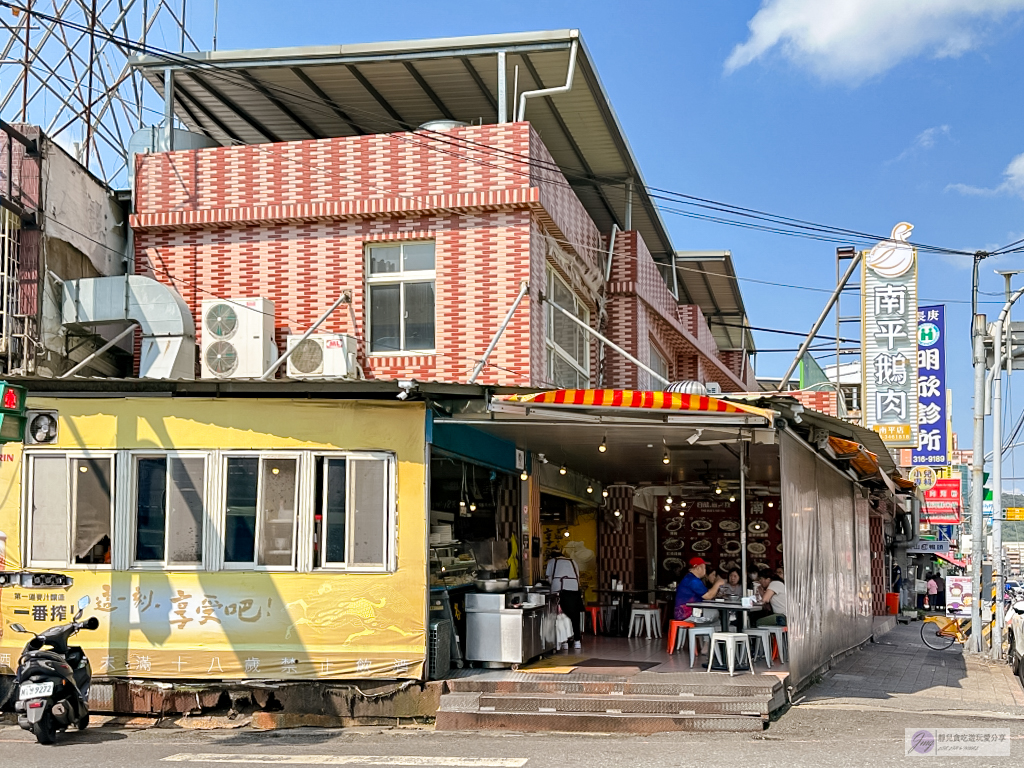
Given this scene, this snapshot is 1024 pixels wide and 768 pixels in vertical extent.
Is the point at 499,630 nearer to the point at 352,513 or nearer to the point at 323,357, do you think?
the point at 352,513

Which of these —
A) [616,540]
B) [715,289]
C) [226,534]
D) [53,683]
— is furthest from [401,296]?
[715,289]

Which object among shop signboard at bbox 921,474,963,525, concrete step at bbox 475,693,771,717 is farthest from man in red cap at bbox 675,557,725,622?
shop signboard at bbox 921,474,963,525

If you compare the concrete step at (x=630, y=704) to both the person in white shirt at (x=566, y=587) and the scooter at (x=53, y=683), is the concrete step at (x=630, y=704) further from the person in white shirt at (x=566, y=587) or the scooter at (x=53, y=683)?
the person in white shirt at (x=566, y=587)

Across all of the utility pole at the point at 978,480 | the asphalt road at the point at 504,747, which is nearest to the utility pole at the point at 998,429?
the utility pole at the point at 978,480

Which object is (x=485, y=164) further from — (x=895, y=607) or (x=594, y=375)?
(x=895, y=607)

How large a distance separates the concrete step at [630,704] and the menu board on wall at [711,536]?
43.9ft

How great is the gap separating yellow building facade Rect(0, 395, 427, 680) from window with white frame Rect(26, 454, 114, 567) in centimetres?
2

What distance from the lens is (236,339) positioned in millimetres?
14969

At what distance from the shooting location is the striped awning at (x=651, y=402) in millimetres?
11117

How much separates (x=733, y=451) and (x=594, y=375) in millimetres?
3862

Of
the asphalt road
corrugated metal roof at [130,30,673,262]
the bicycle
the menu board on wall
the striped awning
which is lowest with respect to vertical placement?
the bicycle

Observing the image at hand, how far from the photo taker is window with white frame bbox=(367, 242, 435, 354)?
609 inches

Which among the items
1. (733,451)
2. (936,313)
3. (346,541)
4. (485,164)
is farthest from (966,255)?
(346,541)

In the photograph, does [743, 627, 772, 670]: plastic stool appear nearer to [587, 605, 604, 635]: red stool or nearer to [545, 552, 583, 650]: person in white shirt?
[545, 552, 583, 650]: person in white shirt
